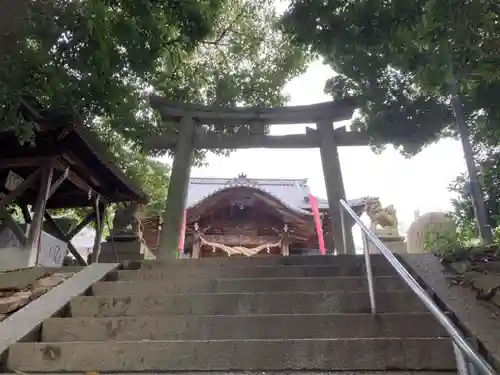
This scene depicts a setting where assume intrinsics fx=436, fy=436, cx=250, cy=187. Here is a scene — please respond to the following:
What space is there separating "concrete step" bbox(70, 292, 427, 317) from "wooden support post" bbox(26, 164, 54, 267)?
3.38m

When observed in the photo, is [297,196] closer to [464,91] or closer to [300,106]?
[300,106]

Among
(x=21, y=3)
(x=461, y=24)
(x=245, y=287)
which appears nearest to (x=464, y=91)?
(x=461, y=24)

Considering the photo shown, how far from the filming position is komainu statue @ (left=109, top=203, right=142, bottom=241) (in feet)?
22.9

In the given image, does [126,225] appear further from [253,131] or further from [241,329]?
[241,329]

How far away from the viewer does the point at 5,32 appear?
4141 mm

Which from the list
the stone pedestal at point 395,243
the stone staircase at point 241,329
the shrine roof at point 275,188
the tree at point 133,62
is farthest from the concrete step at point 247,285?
the shrine roof at point 275,188

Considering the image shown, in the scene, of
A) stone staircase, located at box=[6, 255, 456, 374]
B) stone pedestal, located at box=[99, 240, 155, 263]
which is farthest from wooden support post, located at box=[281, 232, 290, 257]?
stone staircase, located at box=[6, 255, 456, 374]

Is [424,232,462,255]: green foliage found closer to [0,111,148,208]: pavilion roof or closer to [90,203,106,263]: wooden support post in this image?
[0,111,148,208]: pavilion roof

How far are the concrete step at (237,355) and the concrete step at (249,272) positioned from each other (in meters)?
1.52

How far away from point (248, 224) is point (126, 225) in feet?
21.6

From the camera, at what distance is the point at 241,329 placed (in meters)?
3.28

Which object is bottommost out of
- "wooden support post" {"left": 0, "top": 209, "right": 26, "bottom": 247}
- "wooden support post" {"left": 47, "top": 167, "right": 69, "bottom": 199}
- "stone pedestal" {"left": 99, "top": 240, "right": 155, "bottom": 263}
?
"stone pedestal" {"left": 99, "top": 240, "right": 155, "bottom": 263}

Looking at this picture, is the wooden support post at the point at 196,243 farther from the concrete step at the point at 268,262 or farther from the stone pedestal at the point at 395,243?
the concrete step at the point at 268,262

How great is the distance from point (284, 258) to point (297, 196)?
13223 mm
